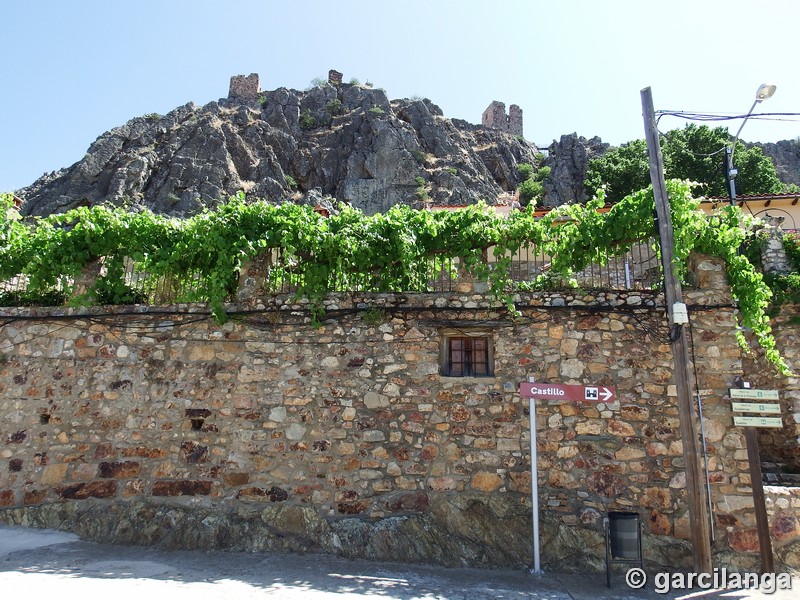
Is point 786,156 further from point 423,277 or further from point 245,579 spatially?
point 245,579

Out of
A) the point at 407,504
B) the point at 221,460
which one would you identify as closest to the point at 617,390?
the point at 407,504

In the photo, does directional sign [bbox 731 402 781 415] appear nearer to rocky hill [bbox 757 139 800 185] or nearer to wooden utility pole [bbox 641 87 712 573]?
A: wooden utility pole [bbox 641 87 712 573]

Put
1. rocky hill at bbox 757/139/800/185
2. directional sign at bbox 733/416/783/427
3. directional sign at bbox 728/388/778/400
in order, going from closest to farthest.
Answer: directional sign at bbox 733/416/783/427
directional sign at bbox 728/388/778/400
rocky hill at bbox 757/139/800/185

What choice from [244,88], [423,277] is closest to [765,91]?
[423,277]

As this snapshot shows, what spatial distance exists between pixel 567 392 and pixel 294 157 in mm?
42675

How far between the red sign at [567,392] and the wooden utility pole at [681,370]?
2.64ft

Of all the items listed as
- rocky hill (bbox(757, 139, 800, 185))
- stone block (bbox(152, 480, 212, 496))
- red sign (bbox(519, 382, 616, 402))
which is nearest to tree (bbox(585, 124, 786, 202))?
rocky hill (bbox(757, 139, 800, 185))

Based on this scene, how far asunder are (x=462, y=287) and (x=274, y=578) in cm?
406

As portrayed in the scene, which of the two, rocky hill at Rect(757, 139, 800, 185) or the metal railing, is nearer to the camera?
the metal railing

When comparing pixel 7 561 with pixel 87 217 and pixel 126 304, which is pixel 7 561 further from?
pixel 87 217

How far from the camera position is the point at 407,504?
6.65m

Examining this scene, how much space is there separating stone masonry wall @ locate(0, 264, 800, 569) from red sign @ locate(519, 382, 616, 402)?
166 mm

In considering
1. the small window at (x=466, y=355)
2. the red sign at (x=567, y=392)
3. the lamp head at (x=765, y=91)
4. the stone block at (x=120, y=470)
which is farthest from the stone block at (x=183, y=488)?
the lamp head at (x=765, y=91)

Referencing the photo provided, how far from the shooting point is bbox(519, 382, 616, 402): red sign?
6.36m
